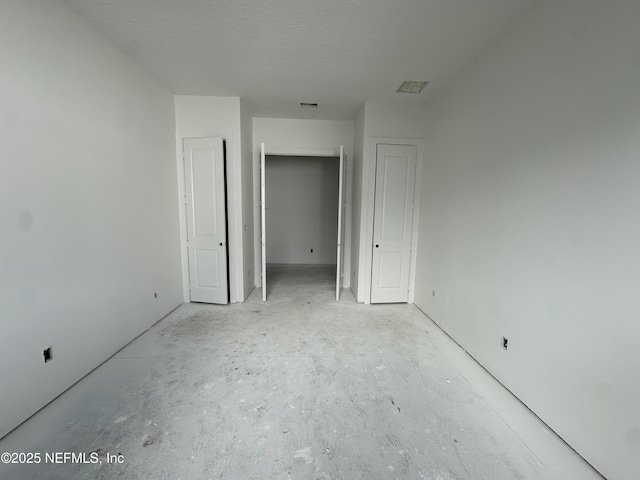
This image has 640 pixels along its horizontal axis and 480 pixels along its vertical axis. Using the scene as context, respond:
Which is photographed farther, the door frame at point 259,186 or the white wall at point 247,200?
the door frame at point 259,186

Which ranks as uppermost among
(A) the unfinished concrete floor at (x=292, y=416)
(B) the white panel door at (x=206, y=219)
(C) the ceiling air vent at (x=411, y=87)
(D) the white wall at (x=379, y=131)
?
(C) the ceiling air vent at (x=411, y=87)

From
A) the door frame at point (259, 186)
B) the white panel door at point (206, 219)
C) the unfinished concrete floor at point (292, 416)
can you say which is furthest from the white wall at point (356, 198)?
the white panel door at point (206, 219)

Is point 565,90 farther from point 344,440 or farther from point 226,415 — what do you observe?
point 226,415

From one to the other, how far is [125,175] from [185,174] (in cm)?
101

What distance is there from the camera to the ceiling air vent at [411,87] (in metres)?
3.05

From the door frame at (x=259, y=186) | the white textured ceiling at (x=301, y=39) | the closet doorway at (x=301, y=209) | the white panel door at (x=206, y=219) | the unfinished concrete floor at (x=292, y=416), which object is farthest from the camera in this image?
the closet doorway at (x=301, y=209)

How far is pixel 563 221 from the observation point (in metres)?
1.64

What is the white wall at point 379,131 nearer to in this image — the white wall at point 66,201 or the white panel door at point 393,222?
the white panel door at point 393,222

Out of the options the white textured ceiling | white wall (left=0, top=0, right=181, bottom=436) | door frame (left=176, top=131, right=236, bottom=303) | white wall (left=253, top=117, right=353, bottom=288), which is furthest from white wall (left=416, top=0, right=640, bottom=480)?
white wall (left=0, top=0, right=181, bottom=436)

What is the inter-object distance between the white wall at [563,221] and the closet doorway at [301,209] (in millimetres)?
3764

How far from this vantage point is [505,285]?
2.13 m

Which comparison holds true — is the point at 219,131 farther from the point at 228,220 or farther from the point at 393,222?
the point at 393,222

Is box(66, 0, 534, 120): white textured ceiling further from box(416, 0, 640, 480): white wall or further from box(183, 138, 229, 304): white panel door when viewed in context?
box(183, 138, 229, 304): white panel door

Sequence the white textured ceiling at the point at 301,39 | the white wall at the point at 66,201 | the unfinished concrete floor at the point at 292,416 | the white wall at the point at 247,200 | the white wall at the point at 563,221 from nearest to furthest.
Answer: the white wall at the point at 563,221 < the unfinished concrete floor at the point at 292,416 < the white wall at the point at 66,201 < the white textured ceiling at the point at 301,39 < the white wall at the point at 247,200
